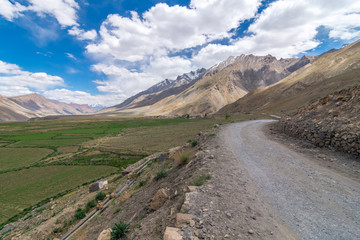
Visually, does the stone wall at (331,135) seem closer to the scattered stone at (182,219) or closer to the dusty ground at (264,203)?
the dusty ground at (264,203)

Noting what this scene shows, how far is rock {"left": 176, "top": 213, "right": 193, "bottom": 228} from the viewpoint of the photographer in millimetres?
4512

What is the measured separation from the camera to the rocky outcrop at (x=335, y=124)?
9.88 metres

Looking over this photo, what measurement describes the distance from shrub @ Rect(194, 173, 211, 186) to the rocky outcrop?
28.2 feet

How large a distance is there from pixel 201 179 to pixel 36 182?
87.4 feet

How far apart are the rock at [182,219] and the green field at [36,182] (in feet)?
66.0

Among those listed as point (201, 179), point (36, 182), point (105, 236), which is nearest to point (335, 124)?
point (201, 179)

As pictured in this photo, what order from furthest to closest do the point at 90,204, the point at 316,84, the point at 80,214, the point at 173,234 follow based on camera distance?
1. the point at 316,84
2. the point at 90,204
3. the point at 80,214
4. the point at 173,234

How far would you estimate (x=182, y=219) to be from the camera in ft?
15.3

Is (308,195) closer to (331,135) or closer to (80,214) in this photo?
(331,135)

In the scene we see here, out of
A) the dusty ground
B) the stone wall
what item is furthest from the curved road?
the stone wall

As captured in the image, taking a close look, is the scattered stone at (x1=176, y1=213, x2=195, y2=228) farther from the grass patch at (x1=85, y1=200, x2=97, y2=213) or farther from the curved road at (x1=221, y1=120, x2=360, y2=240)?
the grass patch at (x1=85, y1=200, x2=97, y2=213)

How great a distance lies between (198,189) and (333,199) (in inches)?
184

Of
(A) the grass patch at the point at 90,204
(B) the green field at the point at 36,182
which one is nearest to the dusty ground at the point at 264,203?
(A) the grass patch at the point at 90,204

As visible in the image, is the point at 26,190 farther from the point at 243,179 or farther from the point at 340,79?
the point at 340,79
